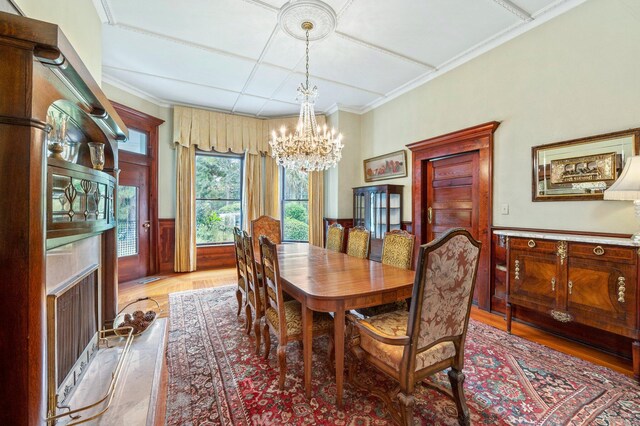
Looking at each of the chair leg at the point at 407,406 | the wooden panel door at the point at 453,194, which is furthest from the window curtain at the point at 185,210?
the chair leg at the point at 407,406

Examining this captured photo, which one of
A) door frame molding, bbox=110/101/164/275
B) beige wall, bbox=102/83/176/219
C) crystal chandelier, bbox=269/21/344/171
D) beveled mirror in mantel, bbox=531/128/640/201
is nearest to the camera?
beveled mirror in mantel, bbox=531/128/640/201

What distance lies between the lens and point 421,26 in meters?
2.79

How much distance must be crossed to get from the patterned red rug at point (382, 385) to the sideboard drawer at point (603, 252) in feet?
2.73

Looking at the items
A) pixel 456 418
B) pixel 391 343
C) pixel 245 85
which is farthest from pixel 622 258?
pixel 245 85

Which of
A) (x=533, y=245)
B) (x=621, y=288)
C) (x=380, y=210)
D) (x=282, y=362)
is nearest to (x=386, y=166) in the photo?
(x=380, y=210)

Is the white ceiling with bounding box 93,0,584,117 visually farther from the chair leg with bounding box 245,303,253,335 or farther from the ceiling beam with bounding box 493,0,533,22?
the chair leg with bounding box 245,303,253,335

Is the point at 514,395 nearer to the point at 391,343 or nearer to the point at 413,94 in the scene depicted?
the point at 391,343

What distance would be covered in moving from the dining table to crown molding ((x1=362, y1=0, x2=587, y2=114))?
2852 mm

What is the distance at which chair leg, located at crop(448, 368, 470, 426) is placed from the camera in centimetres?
144

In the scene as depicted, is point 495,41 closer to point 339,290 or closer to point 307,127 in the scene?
point 307,127

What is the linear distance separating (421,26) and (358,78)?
1275mm

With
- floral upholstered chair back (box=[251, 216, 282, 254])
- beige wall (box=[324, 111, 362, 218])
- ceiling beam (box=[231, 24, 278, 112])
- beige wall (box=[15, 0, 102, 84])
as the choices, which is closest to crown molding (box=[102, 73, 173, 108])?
ceiling beam (box=[231, 24, 278, 112])

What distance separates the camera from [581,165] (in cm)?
241

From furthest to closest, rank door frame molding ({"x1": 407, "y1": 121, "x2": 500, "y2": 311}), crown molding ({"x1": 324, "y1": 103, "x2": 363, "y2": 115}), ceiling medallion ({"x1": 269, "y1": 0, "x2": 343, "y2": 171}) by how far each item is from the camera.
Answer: crown molding ({"x1": 324, "y1": 103, "x2": 363, "y2": 115}), door frame molding ({"x1": 407, "y1": 121, "x2": 500, "y2": 311}), ceiling medallion ({"x1": 269, "y1": 0, "x2": 343, "y2": 171})
